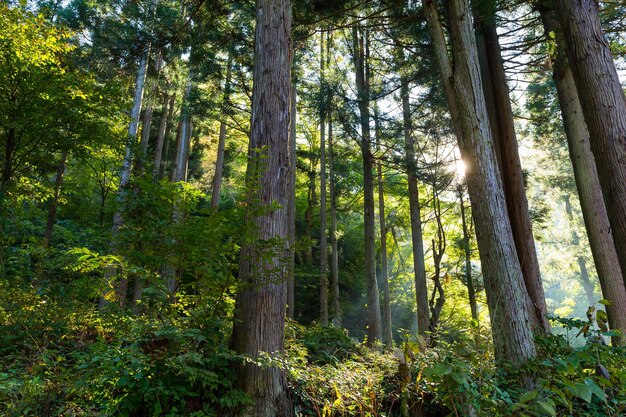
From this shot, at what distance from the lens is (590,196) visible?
5.14m

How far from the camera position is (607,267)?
4.82 meters

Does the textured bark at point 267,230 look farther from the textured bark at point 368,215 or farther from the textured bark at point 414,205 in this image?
the textured bark at point 414,205

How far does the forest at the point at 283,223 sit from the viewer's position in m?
2.52

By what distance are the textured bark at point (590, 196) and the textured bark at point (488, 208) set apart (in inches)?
55.6

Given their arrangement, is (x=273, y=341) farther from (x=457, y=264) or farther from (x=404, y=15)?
(x=457, y=264)

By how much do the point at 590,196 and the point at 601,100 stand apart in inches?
94.2

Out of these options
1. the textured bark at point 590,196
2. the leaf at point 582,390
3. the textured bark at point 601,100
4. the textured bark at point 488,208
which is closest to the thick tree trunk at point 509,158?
the textured bark at point 590,196

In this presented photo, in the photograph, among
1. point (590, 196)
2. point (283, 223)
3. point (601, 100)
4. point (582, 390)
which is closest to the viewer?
point (582, 390)

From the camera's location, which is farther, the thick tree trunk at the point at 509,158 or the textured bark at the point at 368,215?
the textured bark at the point at 368,215

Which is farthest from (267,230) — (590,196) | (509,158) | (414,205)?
(414,205)

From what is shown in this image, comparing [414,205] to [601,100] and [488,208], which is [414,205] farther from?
[601,100]

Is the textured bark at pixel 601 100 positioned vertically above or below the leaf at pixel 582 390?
above

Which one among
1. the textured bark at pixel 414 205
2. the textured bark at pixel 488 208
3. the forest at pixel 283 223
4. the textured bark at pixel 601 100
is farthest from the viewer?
the textured bark at pixel 414 205

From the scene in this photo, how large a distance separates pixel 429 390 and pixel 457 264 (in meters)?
10.8
